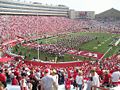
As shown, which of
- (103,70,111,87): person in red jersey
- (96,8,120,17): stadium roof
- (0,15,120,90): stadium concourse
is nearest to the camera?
(0,15,120,90): stadium concourse

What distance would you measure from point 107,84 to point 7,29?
176 ft

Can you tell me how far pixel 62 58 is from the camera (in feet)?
129

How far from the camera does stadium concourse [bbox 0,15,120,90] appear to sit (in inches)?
465

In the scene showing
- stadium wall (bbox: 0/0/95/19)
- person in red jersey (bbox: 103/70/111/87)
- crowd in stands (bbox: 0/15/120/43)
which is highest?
person in red jersey (bbox: 103/70/111/87)

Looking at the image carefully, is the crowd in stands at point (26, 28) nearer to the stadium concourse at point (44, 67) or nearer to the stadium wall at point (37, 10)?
the stadium concourse at point (44, 67)

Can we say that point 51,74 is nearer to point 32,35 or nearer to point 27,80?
point 27,80

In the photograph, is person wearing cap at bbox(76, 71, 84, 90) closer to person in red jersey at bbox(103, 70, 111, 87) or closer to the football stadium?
the football stadium

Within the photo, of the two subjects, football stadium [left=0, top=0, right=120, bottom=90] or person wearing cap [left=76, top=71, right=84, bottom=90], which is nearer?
football stadium [left=0, top=0, right=120, bottom=90]

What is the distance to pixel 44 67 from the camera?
22.8 meters

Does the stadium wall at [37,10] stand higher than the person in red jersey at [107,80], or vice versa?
the person in red jersey at [107,80]

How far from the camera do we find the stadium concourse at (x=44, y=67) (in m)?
11.8

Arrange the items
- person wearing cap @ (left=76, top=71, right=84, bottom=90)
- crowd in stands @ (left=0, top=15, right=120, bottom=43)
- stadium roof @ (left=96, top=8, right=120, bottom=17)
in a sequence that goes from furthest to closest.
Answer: stadium roof @ (left=96, top=8, right=120, bottom=17) < crowd in stands @ (left=0, top=15, right=120, bottom=43) < person wearing cap @ (left=76, top=71, right=84, bottom=90)

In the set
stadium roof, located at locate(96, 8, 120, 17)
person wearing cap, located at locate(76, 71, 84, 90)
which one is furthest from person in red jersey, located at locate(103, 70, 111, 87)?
stadium roof, located at locate(96, 8, 120, 17)

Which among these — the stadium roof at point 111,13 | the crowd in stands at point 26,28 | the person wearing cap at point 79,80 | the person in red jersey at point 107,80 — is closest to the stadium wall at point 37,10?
the stadium roof at point 111,13
